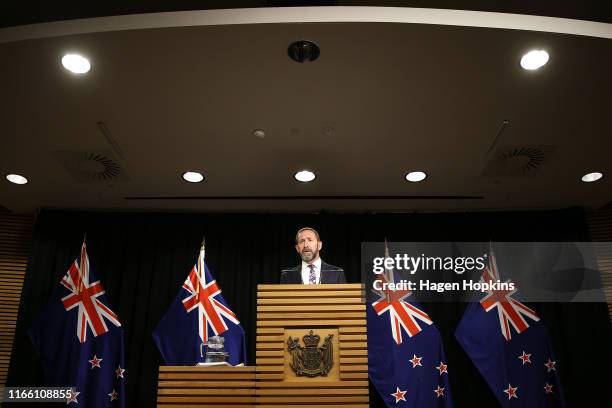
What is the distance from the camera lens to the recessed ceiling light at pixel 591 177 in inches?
221

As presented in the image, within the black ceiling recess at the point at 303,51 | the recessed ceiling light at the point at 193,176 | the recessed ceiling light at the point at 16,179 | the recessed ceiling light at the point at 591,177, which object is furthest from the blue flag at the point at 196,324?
the recessed ceiling light at the point at 591,177

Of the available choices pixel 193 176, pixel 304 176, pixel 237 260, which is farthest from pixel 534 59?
pixel 237 260

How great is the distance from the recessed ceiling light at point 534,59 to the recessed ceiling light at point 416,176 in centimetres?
187

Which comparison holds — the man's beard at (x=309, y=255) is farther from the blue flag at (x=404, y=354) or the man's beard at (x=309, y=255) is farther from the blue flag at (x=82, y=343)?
the blue flag at (x=82, y=343)

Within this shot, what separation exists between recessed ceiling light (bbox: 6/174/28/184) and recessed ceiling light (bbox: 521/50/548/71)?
16.7 ft

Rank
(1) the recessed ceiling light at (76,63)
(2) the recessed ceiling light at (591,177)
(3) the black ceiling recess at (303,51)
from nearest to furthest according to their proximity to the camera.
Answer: (3) the black ceiling recess at (303,51) < (1) the recessed ceiling light at (76,63) < (2) the recessed ceiling light at (591,177)

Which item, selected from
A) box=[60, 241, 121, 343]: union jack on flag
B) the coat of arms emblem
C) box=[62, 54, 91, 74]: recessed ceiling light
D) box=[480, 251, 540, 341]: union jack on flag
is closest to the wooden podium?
the coat of arms emblem

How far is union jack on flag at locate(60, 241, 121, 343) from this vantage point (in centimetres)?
594

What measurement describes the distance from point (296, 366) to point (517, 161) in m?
3.32

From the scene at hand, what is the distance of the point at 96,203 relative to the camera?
254 inches

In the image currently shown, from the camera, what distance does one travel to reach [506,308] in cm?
602

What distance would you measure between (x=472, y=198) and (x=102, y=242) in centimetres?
451

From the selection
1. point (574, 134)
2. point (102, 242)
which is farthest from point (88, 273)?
point (574, 134)

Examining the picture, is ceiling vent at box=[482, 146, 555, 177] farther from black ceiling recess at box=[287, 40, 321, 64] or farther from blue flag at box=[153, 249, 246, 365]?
blue flag at box=[153, 249, 246, 365]
